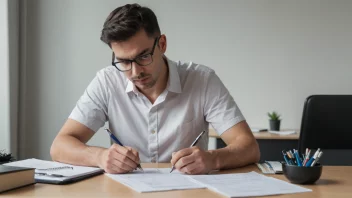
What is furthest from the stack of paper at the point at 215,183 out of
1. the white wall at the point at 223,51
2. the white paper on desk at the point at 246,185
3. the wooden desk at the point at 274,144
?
the white wall at the point at 223,51

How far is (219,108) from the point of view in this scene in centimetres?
205

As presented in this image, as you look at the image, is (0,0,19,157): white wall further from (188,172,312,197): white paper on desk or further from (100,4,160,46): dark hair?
(188,172,312,197): white paper on desk

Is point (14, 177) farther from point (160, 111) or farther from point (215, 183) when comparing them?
point (160, 111)

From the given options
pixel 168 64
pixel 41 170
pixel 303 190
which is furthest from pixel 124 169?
pixel 168 64

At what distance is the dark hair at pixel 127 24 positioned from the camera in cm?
179

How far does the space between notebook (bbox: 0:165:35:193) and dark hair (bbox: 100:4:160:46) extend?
64 cm

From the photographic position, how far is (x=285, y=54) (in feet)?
13.4

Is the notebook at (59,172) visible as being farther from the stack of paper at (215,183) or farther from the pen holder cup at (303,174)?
the pen holder cup at (303,174)

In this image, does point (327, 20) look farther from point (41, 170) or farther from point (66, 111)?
point (41, 170)

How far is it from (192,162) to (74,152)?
47cm

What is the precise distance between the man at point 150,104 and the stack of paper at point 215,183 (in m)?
0.37

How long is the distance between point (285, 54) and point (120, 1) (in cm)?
144

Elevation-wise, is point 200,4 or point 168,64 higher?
point 200,4

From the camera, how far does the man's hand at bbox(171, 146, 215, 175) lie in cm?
151
